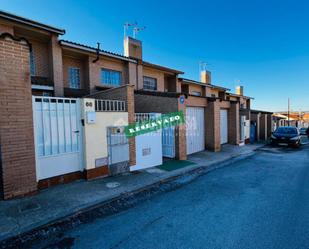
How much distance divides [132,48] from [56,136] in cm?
1017

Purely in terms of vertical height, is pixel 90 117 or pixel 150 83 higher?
pixel 150 83

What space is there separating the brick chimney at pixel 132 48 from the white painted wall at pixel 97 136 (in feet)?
27.3

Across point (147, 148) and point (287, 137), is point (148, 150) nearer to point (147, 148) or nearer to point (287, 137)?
point (147, 148)

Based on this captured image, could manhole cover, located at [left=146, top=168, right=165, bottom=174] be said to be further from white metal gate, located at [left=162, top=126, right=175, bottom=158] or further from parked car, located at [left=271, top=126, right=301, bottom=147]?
parked car, located at [left=271, top=126, right=301, bottom=147]

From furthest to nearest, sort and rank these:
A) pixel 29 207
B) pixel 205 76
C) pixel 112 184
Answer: pixel 205 76
pixel 112 184
pixel 29 207

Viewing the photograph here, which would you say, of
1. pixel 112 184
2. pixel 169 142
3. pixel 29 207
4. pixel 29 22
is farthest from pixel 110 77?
pixel 29 207

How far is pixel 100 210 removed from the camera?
4.24 metres

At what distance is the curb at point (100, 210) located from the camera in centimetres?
319

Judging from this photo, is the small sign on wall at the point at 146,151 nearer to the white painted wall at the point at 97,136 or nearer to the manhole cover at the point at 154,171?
the manhole cover at the point at 154,171

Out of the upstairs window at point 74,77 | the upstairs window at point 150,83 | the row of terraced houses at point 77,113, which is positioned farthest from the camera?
the upstairs window at point 150,83

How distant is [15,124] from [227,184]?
19.8 ft

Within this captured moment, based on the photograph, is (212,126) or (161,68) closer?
(212,126)

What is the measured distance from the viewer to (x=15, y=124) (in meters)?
4.50

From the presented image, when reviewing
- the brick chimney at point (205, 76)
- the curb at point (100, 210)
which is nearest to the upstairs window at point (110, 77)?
the curb at point (100, 210)
